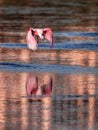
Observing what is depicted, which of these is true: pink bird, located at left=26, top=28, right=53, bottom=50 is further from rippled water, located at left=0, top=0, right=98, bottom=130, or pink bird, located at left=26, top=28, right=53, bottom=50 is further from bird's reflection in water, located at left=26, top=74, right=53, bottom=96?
bird's reflection in water, located at left=26, top=74, right=53, bottom=96

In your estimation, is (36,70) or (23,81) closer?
(23,81)

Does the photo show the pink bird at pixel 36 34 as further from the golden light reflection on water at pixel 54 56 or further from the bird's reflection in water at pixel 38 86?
the bird's reflection in water at pixel 38 86

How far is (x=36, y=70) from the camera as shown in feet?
39.8

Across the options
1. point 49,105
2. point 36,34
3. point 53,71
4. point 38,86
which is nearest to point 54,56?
point 36,34

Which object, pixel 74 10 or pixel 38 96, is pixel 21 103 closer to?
pixel 38 96

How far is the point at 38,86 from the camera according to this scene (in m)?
10.8

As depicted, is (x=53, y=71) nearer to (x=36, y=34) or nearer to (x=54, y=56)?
(x=36, y=34)

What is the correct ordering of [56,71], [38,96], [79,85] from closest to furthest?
[38,96] < [79,85] < [56,71]

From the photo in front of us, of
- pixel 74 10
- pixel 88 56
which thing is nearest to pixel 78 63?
pixel 88 56

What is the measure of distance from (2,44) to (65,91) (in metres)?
4.94

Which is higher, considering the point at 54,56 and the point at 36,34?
the point at 36,34

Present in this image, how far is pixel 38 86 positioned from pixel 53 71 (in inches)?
48.1

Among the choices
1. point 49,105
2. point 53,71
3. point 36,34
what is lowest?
point 49,105

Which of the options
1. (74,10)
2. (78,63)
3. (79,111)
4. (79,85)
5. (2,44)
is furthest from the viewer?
(74,10)
